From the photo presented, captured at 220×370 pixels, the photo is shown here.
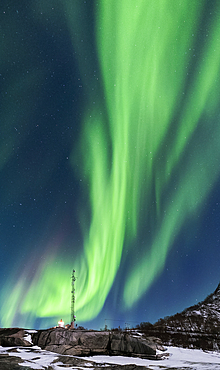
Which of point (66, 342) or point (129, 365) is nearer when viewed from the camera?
point (129, 365)

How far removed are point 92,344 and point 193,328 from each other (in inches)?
1446

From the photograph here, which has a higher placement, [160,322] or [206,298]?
[206,298]

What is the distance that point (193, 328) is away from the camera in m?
53.3

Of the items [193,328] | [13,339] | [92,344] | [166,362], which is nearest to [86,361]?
[92,344]

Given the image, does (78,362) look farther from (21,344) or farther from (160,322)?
(160,322)

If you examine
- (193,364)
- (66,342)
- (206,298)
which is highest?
(206,298)

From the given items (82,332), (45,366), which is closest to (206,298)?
(82,332)

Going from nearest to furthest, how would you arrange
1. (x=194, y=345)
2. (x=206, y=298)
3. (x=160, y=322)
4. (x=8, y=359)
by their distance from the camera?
1. (x=8, y=359)
2. (x=194, y=345)
3. (x=160, y=322)
4. (x=206, y=298)

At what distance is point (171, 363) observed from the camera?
872 inches

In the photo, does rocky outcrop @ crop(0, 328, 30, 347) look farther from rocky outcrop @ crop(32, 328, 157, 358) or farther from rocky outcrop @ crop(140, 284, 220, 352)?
rocky outcrop @ crop(140, 284, 220, 352)

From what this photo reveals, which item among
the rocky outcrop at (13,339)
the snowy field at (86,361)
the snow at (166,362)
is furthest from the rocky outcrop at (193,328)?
the rocky outcrop at (13,339)

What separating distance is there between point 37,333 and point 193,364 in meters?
15.8

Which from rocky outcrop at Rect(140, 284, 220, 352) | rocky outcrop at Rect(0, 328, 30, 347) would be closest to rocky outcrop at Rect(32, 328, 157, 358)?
rocky outcrop at Rect(0, 328, 30, 347)

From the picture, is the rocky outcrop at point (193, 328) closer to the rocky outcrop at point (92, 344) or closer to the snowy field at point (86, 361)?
the rocky outcrop at point (92, 344)
